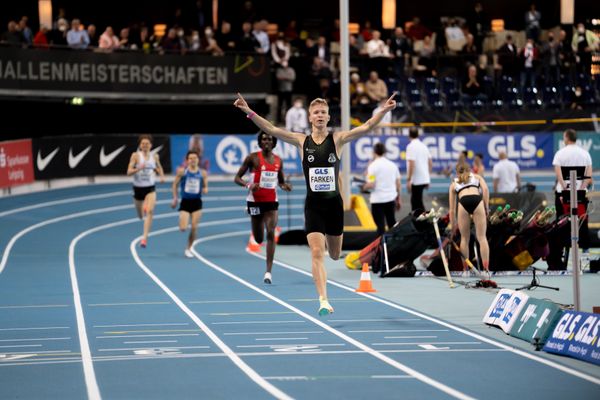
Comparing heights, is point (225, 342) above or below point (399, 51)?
below

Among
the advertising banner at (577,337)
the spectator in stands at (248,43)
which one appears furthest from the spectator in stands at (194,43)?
the advertising banner at (577,337)

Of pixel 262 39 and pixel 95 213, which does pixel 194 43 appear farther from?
pixel 95 213

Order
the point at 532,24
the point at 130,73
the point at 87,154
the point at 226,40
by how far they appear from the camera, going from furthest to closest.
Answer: the point at 532,24 → the point at 226,40 → the point at 130,73 → the point at 87,154

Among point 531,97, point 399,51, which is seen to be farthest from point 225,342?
point 399,51

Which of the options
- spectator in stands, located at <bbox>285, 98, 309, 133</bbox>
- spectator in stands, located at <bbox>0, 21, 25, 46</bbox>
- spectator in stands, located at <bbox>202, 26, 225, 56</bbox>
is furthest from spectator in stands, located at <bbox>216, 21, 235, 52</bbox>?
spectator in stands, located at <bbox>0, 21, 25, 46</bbox>

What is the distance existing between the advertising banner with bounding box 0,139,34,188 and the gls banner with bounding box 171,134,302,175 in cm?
508

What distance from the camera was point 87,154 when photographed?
33.0 meters

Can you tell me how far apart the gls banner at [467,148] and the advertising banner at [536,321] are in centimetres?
2226

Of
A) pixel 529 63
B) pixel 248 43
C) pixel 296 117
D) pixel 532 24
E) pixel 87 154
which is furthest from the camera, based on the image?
pixel 532 24

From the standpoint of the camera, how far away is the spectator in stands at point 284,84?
35531 millimetres

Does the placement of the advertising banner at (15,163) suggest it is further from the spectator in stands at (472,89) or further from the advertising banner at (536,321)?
the advertising banner at (536,321)

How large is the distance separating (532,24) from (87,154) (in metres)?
15.3

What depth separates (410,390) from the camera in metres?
8.64

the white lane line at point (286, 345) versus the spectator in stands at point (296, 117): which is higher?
the spectator in stands at point (296, 117)
